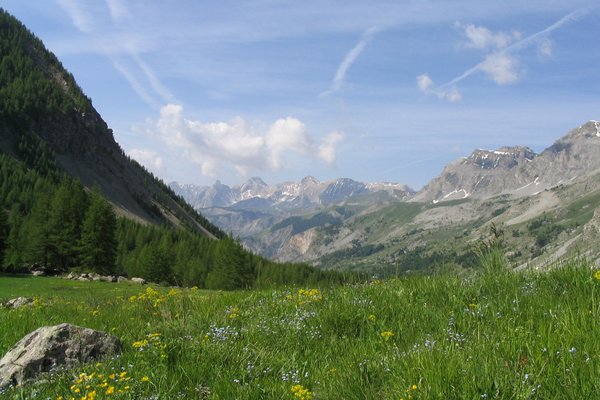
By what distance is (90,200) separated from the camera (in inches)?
3275

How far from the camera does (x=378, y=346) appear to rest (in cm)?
619

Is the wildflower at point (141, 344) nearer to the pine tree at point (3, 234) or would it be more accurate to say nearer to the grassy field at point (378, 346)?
the grassy field at point (378, 346)

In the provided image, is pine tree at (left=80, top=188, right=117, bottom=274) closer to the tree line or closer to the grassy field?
the tree line

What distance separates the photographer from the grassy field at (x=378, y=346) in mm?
4188

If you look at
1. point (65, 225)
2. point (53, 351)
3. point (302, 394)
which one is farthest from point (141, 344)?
point (65, 225)

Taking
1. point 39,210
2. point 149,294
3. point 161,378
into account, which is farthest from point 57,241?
point 161,378

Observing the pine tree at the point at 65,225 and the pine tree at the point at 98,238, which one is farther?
the pine tree at the point at 65,225

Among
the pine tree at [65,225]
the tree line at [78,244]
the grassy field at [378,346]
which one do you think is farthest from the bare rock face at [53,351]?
the pine tree at [65,225]

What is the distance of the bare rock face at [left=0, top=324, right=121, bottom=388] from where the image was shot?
22.1 ft

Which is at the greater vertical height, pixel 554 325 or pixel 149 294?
pixel 554 325

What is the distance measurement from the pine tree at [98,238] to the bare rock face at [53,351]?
71.4 m

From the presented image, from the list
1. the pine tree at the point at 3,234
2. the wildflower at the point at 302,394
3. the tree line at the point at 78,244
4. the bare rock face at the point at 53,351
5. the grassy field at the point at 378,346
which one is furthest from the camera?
the tree line at the point at 78,244

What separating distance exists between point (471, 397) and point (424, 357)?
73cm

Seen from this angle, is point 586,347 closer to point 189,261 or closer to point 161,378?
point 161,378
